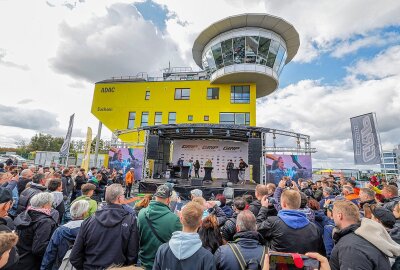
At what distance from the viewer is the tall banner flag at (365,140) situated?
35.9 feet

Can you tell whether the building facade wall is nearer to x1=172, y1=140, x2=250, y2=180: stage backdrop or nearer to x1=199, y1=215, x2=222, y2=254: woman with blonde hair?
x1=172, y1=140, x2=250, y2=180: stage backdrop

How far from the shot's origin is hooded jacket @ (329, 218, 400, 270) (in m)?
1.74

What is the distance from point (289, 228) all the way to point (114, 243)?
78.3 inches

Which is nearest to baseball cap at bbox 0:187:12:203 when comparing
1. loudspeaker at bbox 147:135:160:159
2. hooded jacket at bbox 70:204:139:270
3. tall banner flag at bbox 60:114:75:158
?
hooded jacket at bbox 70:204:139:270

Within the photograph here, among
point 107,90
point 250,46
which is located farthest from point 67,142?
point 250,46

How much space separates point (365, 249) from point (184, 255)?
151 centimetres

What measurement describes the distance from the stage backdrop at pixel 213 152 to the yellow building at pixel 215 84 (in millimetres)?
3235

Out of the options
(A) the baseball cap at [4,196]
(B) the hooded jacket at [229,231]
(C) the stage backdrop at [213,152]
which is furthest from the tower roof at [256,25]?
(A) the baseball cap at [4,196]

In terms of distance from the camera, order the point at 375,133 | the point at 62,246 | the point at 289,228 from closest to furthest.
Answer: the point at 289,228
the point at 62,246
the point at 375,133

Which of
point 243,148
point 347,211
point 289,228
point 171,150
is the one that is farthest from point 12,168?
point 243,148

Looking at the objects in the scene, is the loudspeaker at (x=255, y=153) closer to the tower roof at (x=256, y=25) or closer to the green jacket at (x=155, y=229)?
the tower roof at (x=256, y=25)

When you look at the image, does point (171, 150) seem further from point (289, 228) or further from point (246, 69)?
point (289, 228)

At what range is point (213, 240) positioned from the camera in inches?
90.7

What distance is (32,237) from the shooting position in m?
2.78
